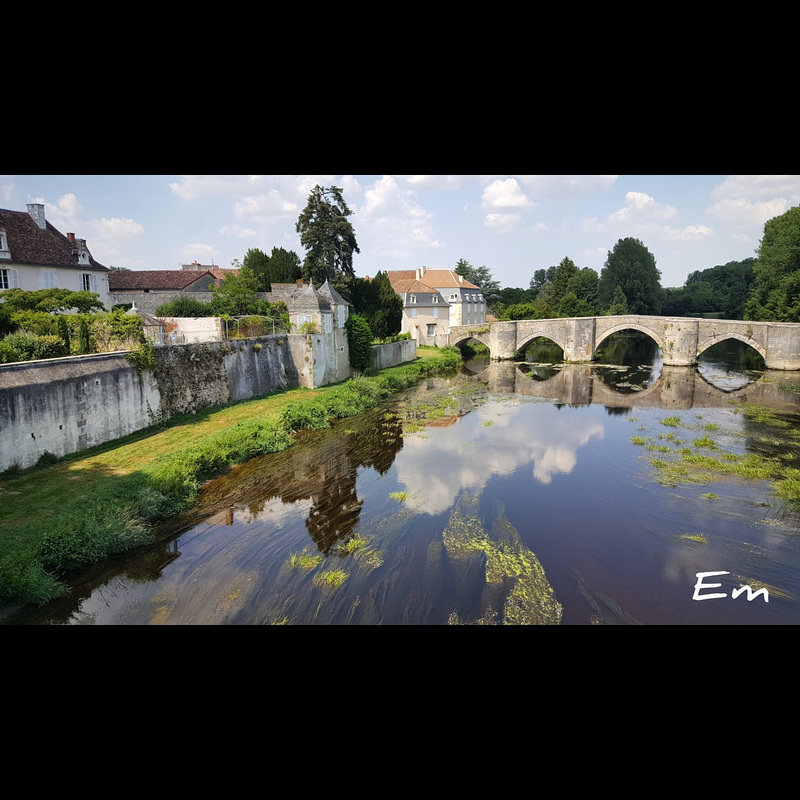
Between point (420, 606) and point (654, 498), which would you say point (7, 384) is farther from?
point (654, 498)

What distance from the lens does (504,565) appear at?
29.0 feet

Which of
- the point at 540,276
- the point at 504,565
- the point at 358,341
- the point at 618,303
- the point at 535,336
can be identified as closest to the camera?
the point at 504,565

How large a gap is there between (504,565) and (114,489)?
767 centimetres

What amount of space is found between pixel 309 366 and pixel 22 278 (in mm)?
11556

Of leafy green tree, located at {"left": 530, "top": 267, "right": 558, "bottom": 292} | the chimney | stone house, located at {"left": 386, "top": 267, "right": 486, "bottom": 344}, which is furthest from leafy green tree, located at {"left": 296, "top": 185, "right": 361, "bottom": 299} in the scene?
leafy green tree, located at {"left": 530, "top": 267, "right": 558, "bottom": 292}

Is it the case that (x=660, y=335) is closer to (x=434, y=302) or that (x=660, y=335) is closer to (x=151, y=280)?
(x=434, y=302)

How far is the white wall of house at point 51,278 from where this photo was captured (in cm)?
1959

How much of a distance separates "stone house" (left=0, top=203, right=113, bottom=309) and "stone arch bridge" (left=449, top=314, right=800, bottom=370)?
2669 centimetres

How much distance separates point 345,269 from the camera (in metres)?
36.3

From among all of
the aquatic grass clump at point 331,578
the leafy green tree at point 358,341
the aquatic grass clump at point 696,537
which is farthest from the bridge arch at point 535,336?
the aquatic grass clump at point 331,578

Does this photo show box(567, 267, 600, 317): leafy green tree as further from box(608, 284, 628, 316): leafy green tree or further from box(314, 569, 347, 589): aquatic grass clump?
box(314, 569, 347, 589): aquatic grass clump

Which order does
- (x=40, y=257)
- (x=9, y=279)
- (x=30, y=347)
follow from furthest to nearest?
(x=40, y=257) → (x=9, y=279) → (x=30, y=347)

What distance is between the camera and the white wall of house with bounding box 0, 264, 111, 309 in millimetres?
19594

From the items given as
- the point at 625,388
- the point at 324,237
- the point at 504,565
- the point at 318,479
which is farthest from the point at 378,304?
the point at 504,565
